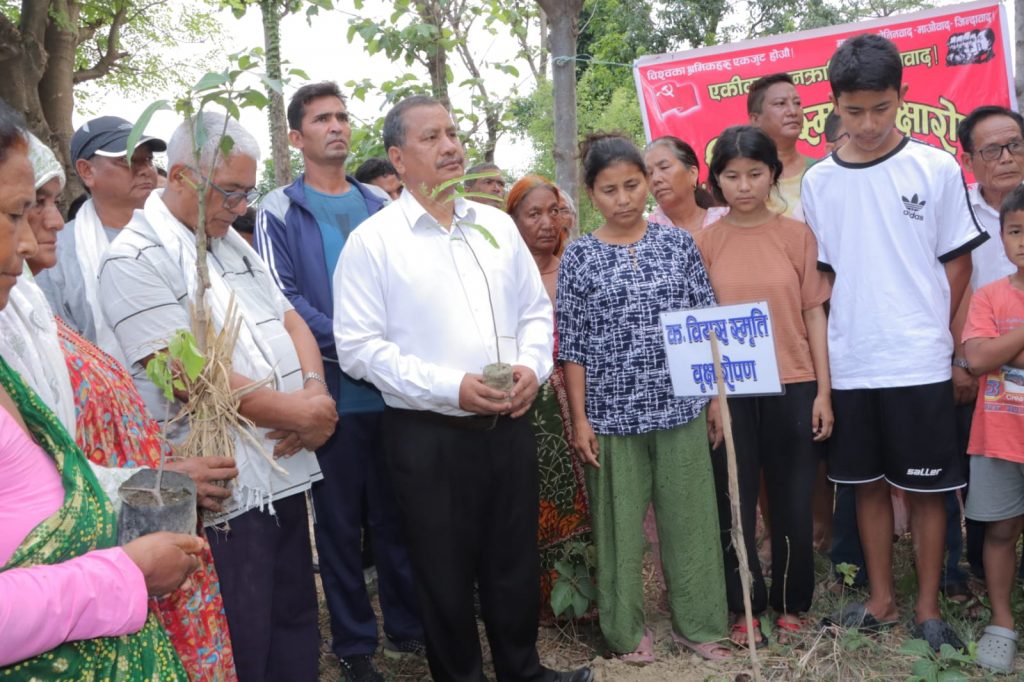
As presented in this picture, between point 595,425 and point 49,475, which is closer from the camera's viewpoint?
point 49,475

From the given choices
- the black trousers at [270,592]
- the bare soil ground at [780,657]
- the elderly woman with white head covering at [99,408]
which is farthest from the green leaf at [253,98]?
the bare soil ground at [780,657]

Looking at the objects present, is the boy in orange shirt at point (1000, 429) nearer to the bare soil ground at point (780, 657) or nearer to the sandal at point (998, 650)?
the sandal at point (998, 650)

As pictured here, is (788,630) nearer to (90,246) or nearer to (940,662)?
(940,662)

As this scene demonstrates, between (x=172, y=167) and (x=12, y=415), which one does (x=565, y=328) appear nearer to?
(x=172, y=167)

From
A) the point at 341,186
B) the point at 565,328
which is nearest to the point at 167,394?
the point at 565,328

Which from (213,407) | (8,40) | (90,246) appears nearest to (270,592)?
(213,407)

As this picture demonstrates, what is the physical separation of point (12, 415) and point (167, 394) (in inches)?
19.6

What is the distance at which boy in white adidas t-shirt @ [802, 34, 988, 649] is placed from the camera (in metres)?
3.12

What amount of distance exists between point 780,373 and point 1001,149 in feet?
4.07

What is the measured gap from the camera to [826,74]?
19.7 feet

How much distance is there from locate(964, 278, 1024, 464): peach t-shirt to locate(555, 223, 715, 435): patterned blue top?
94 centimetres

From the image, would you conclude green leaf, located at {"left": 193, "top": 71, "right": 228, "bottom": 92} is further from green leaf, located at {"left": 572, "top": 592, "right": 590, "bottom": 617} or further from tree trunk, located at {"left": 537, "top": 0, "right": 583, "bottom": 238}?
tree trunk, located at {"left": 537, "top": 0, "right": 583, "bottom": 238}

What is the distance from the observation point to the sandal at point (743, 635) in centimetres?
329

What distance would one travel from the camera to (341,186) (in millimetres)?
3746
